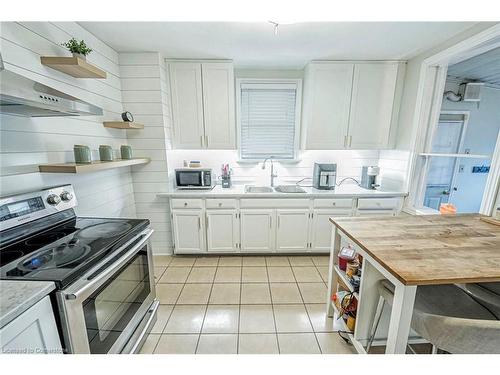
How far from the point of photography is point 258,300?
190 cm

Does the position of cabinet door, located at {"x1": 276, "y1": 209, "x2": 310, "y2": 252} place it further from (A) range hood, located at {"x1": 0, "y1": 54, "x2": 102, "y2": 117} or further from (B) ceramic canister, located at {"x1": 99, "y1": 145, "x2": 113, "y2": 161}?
(A) range hood, located at {"x1": 0, "y1": 54, "x2": 102, "y2": 117}

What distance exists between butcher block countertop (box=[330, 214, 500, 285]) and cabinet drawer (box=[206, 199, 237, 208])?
125cm

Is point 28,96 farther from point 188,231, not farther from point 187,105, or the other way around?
point 188,231

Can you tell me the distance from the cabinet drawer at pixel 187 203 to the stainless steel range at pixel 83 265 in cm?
97

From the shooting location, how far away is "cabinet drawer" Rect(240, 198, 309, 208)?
2.42 m

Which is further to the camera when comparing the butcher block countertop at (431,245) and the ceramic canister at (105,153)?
the ceramic canister at (105,153)

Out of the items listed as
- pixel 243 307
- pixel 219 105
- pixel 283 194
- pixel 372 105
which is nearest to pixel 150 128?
pixel 219 105

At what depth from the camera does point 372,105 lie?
249cm


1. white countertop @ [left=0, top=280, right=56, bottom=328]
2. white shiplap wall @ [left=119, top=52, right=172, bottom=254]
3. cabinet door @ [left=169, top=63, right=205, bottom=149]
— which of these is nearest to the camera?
white countertop @ [left=0, top=280, right=56, bottom=328]

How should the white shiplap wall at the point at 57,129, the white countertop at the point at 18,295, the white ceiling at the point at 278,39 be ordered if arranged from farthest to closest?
the white ceiling at the point at 278,39 < the white shiplap wall at the point at 57,129 < the white countertop at the point at 18,295

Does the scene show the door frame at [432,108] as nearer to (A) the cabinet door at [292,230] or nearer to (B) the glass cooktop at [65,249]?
(A) the cabinet door at [292,230]

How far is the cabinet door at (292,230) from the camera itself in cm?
246

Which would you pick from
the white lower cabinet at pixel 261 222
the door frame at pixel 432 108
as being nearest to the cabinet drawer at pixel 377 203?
the white lower cabinet at pixel 261 222

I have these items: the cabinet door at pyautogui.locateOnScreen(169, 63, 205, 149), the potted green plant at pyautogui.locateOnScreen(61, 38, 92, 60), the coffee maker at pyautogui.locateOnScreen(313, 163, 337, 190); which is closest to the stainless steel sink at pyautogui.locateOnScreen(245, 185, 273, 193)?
the coffee maker at pyautogui.locateOnScreen(313, 163, 337, 190)
